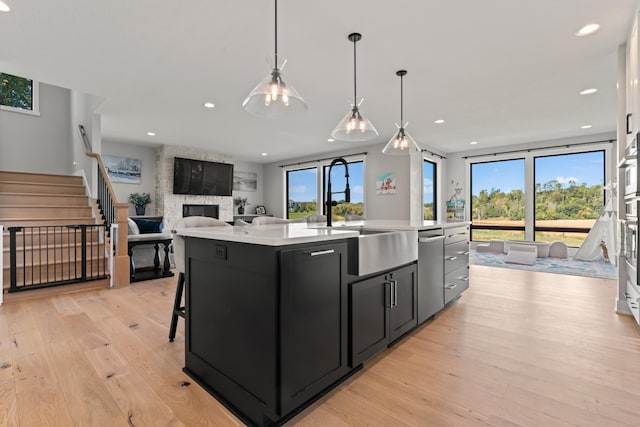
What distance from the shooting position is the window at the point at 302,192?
907 cm

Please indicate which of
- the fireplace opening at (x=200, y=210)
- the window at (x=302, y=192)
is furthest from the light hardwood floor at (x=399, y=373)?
the window at (x=302, y=192)

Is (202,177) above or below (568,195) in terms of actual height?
above

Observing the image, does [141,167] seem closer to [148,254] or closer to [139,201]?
[139,201]

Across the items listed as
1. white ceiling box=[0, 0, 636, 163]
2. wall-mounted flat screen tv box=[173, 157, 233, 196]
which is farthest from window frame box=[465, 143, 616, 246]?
wall-mounted flat screen tv box=[173, 157, 233, 196]

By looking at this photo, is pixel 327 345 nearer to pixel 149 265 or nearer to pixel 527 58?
pixel 527 58

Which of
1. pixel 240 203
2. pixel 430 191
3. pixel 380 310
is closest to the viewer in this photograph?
pixel 380 310

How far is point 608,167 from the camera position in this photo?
6242 millimetres

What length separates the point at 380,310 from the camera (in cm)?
200

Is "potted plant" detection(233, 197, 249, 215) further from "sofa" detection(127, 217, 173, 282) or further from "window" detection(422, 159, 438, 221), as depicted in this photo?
"window" detection(422, 159, 438, 221)

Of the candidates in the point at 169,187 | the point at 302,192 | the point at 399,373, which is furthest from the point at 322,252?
the point at 302,192

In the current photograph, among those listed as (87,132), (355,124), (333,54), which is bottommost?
(355,124)

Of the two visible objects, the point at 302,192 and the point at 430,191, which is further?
the point at 302,192

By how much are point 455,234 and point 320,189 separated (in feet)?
19.3

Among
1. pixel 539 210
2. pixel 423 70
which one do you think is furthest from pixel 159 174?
pixel 539 210
